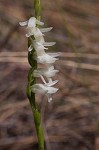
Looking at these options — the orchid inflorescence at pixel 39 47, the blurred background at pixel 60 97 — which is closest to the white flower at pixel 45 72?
the orchid inflorescence at pixel 39 47

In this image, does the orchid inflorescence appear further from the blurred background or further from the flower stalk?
the blurred background

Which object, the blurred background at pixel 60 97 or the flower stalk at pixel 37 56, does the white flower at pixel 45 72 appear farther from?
the blurred background at pixel 60 97

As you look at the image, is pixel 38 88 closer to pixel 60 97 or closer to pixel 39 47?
pixel 39 47

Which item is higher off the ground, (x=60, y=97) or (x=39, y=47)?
(x=39, y=47)

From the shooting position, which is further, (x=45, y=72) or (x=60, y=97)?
(x=60, y=97)

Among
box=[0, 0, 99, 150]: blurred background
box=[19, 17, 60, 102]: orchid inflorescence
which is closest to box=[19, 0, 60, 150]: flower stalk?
box=[19, 17, 60, 102]: orchid inflorescence

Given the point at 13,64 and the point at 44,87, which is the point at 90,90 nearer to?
the point at 13,64

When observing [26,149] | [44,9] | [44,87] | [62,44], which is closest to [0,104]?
[26,149]

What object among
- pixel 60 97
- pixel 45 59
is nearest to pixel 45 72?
pixel 45 59
